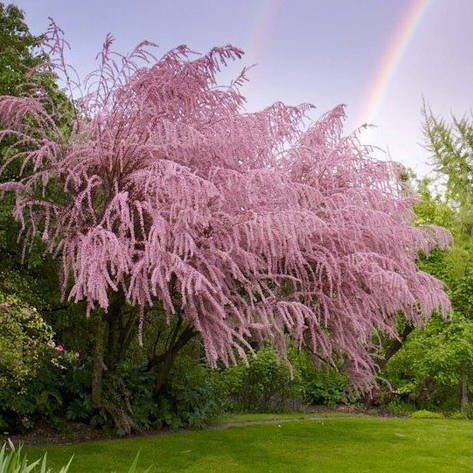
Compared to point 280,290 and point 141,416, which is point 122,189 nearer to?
point 280,290

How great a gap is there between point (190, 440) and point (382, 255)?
4507mm

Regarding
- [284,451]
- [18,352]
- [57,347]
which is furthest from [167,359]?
[18,352]

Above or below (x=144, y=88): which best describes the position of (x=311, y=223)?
below

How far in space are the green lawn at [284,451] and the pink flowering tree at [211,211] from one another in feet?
4.55

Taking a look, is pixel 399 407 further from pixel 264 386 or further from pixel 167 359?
pixel 167 359

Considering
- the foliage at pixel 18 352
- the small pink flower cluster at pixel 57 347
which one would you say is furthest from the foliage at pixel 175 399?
the foliage at pixel 18 352

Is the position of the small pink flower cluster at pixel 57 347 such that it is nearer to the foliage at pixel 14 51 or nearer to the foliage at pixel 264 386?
the foliage at pixel 14 51

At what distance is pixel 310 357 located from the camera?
→ 9.47 m

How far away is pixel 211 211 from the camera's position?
7.45m

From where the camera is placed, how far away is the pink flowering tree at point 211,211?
6.82 meters

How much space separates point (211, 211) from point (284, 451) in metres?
4.26

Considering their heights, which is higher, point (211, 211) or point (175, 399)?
point (211, 211)

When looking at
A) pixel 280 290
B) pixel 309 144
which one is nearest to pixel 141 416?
pixel 280 290

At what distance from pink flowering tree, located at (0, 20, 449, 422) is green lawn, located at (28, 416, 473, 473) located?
139 centimetres
